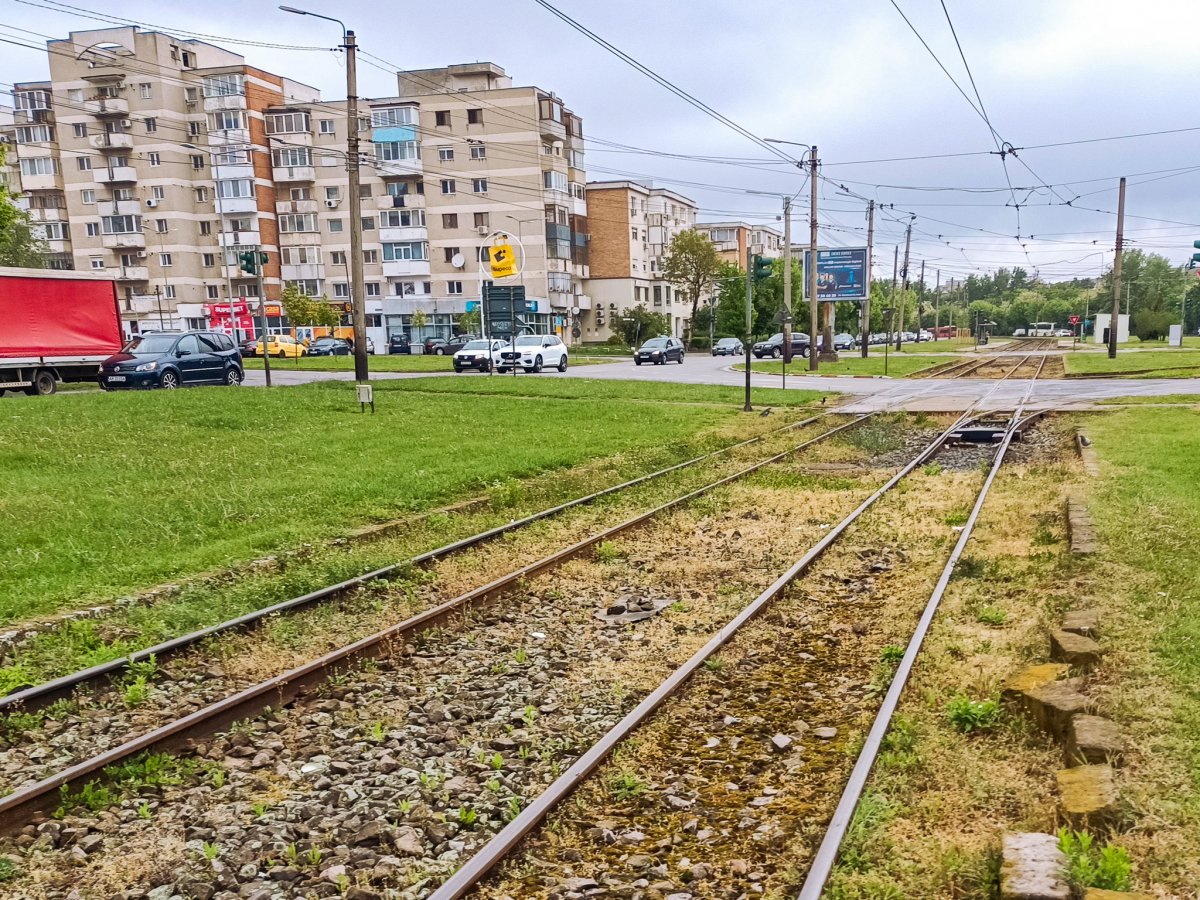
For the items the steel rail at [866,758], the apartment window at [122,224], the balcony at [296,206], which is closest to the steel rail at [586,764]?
the steel rail at [866,758]

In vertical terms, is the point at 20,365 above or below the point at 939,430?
above

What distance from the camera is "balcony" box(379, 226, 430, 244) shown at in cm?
6856

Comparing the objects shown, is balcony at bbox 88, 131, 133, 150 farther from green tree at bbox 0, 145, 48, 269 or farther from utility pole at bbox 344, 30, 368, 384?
utility pole at bbox 344, 30, 368, 384

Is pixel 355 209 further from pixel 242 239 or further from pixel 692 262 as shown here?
pixel 692 262

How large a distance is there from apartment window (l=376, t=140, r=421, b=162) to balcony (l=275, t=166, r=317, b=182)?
6.86 meters

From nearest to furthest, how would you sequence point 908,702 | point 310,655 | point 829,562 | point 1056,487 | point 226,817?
point 226,817 < point 908,702 < point 310,655 < point 829,562 < point 1056,487

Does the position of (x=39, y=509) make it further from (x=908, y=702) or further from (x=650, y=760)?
(x=908, y=702)

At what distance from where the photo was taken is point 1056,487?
10.9 meters

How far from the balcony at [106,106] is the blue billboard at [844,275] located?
5503 centimetres

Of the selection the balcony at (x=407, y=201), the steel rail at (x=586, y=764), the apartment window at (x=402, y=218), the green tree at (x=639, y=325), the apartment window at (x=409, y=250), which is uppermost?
the balcony at (x=407, y=201)

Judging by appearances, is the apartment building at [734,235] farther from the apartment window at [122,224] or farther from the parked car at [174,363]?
the parked car at [174,363]

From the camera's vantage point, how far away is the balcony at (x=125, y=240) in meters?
70.2

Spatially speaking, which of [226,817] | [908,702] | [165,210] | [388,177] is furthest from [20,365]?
[165,210]

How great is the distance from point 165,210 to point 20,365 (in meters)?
54.3
